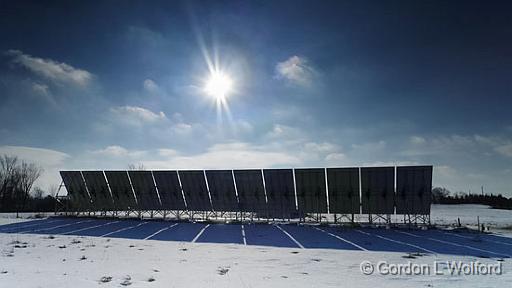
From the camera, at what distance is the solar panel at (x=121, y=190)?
26812mm

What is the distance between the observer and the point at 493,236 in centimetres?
1888

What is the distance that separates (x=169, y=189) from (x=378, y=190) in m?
15.9

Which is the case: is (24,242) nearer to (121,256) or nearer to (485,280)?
(121,256)

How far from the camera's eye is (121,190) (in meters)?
27.2

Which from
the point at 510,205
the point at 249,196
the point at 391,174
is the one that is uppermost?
the point at 391,174

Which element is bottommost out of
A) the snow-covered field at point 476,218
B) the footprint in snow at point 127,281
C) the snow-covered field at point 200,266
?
the snow-covered field at point 476,218

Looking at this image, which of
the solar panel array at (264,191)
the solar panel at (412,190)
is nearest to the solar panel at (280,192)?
the solar panel array at (264,191)

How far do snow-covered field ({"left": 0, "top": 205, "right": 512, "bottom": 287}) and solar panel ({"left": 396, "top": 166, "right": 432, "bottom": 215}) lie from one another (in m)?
9.69

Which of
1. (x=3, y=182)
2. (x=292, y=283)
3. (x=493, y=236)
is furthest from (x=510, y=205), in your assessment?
(x=3, y=182)

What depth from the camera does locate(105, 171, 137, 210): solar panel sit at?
26.8 meters

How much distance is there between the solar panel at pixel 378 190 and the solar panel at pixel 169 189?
1370 cm

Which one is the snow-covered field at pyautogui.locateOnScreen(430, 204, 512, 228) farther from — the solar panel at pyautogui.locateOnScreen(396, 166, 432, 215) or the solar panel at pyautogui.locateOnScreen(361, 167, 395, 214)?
the solar panel at pyautogui.locateOnScreen(361, 167, 395, 214)

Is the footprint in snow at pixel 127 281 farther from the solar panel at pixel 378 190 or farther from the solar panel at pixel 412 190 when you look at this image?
the solar panel at pixel 412 190

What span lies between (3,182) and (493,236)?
68443 mm
